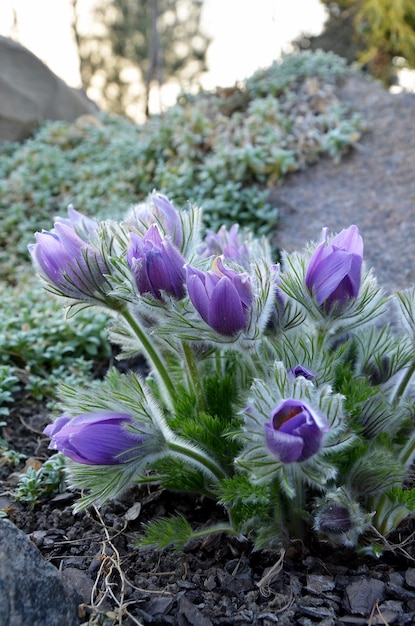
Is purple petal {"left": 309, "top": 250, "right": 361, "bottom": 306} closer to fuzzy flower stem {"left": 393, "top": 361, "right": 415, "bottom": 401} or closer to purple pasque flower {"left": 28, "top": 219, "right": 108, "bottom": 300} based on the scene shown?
fuzzy flower stem {"left": 393, "top": 361, "right": 415, "bottom": 401}

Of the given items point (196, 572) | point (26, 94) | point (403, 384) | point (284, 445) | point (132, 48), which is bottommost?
point (196, 572)

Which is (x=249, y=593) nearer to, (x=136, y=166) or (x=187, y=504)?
(x=187, y=504)

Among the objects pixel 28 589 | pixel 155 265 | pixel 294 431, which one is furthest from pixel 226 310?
pixel 28 589

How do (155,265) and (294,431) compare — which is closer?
(294,431)

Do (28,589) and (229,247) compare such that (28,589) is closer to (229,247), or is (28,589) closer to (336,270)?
(336,270)

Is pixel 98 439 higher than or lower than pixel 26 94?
lower

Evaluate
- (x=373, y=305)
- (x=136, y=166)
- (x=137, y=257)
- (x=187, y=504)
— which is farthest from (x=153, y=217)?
(x=136, y=166)
